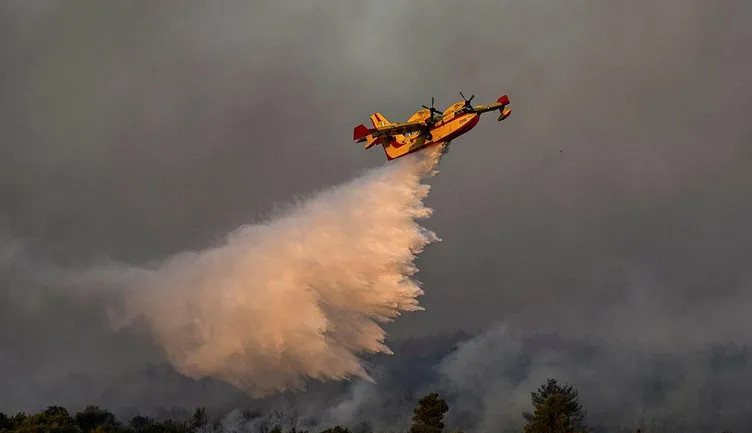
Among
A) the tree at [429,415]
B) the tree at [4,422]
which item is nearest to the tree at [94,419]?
the tree at [4,422]

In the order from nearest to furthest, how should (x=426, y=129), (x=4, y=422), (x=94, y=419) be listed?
(x=426, y=129) → (x=4, y=422) → (x=94, y=419)

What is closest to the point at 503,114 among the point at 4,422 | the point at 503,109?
the point at 503,109

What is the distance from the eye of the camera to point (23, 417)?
111 m

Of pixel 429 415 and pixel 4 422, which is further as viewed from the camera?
pixel 4 422

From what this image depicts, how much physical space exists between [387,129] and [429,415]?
34709 millimetres

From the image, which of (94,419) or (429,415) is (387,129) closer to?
(429,415)

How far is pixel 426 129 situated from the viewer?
3184 inches

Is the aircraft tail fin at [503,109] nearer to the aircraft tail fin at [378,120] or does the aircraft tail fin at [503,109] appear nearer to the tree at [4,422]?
the aircraft tail fin at [378,120]

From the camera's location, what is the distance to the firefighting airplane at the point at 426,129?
256 ft

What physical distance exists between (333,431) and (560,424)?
28693mm

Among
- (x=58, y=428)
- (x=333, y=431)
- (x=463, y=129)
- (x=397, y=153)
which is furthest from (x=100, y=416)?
(x=463, y=129)

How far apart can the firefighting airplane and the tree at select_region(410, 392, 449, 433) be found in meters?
30.0

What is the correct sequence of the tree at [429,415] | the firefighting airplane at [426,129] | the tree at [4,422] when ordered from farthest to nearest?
the tree at [4,422] → the tree at [429,415] → the firefighting airplane at [426,129]

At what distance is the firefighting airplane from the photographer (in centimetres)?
7800
